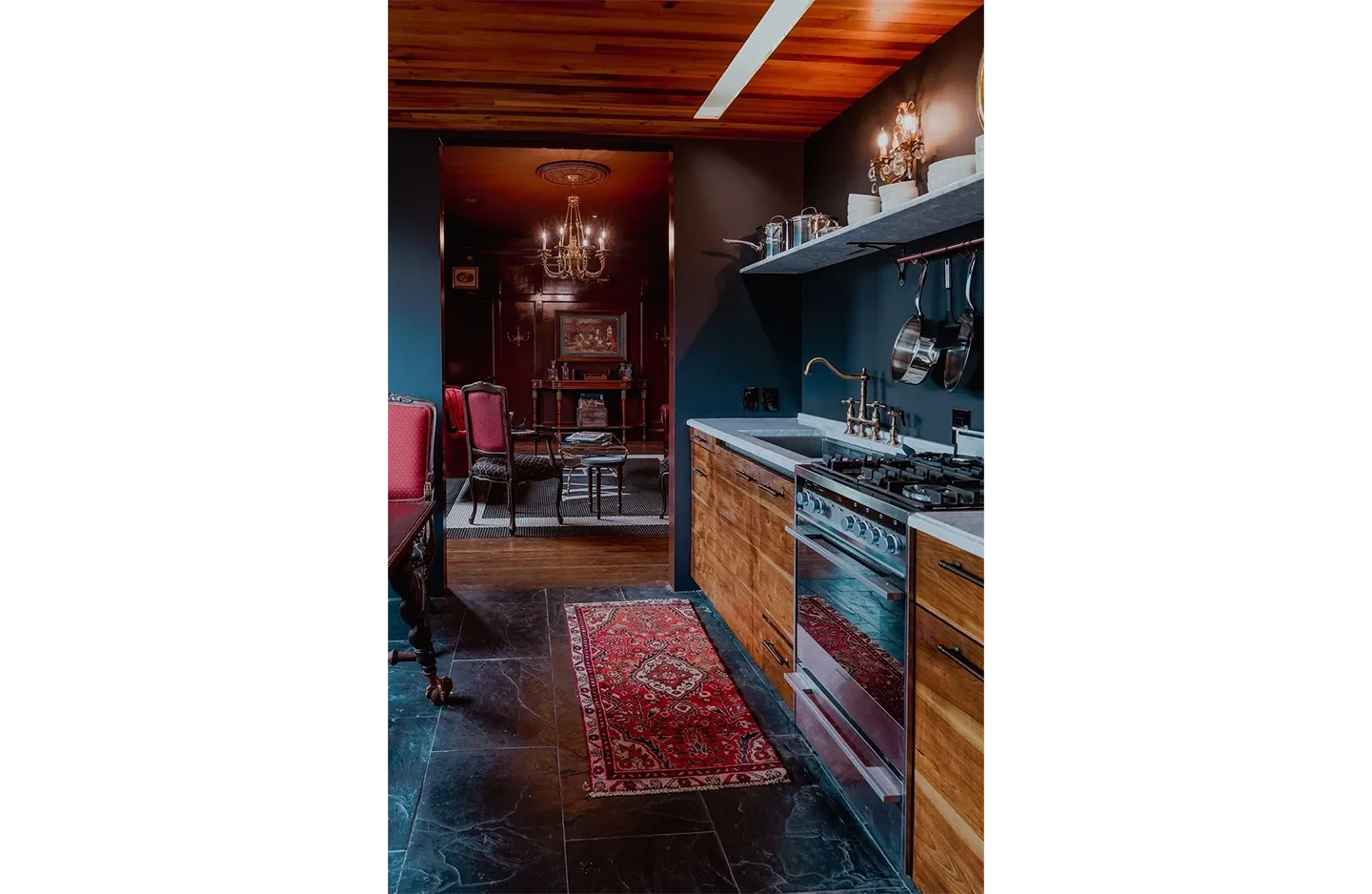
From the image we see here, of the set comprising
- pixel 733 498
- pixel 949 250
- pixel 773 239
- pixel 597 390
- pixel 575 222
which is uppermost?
pixel 575 222

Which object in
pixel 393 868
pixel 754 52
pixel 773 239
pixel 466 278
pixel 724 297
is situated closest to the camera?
pixel 393 868

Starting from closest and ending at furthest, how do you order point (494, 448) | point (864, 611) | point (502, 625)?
point (864, 611) → point (502, 625) → point (494, 448)

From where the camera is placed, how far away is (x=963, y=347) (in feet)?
8.16

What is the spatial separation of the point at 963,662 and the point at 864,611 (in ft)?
1.54

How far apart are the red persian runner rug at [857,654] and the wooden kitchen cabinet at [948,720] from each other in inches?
3.5

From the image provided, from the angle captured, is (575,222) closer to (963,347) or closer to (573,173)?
(573,173)

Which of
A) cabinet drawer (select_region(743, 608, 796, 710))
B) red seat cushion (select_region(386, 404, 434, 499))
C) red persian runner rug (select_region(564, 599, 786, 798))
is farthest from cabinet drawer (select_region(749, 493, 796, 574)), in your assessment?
red seat cushion (select_region(386, 404, 434, 499))

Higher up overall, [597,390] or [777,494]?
[597,390]

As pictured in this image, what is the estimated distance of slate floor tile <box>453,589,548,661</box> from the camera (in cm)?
326

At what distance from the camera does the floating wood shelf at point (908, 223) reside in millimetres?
2092

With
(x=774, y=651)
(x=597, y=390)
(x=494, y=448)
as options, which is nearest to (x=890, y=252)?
(x=774, y=651)

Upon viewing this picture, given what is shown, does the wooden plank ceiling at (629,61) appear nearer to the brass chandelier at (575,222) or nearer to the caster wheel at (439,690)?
the caster wheel at (439,690)

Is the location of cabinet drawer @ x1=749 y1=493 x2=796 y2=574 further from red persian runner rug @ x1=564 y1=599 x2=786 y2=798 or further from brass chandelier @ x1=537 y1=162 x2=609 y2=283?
brass chandelier @ x1=537 y1=162 x2=609 y2=283
